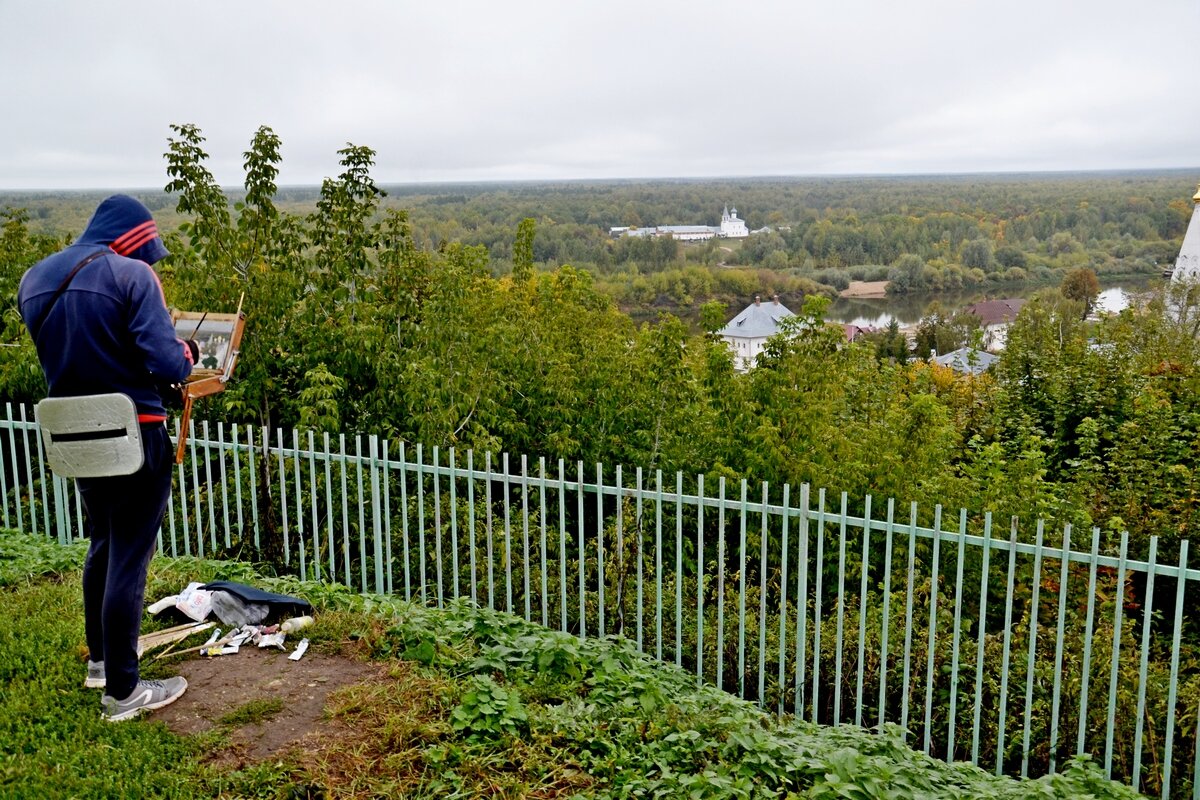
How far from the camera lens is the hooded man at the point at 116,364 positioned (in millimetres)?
3812

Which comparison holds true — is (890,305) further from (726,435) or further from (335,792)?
(335,792)

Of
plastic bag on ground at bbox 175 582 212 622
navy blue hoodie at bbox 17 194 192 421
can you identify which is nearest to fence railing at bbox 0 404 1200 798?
plastic bag on ground at bbox 175 582 212 622

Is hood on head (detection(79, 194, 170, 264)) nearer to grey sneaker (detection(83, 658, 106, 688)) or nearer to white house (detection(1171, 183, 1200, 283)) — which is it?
grey sneaker (detection(83, 658, 106, 688))

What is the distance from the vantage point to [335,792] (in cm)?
366

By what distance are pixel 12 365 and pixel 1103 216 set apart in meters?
124

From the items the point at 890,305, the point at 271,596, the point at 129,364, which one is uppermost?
the point at 129,364

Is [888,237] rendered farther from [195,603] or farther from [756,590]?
[195,603]

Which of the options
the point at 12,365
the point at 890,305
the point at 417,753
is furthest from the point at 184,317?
the point at 890,305

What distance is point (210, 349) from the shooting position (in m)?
4.82

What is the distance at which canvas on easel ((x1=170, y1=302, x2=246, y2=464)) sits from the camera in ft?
15.0

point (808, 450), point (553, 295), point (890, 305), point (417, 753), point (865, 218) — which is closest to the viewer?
point (417, 753)

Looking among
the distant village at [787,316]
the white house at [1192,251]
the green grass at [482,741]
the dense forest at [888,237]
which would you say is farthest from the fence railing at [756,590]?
the dense forest at [888,237]

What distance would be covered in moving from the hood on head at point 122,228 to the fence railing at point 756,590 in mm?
2331

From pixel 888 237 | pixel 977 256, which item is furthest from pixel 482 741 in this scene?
pixel 977 256
